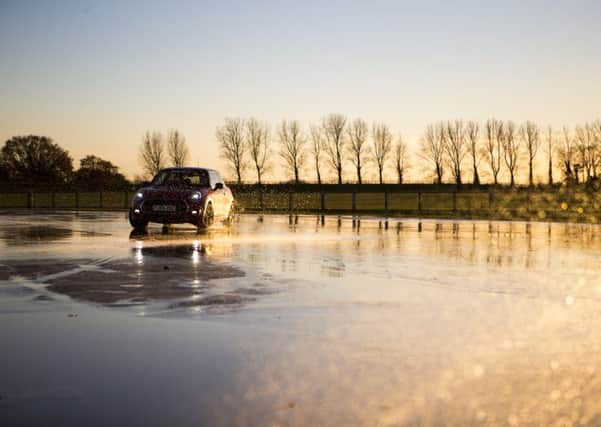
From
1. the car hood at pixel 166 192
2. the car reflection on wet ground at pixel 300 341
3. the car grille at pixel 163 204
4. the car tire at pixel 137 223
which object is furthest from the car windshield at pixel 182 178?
the car reflection on wet ground at pixel 300 341

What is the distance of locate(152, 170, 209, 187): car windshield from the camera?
77.6 ft

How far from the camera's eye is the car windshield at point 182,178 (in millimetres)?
23641

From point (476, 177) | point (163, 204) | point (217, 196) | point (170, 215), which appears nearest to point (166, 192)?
point (163, 204)

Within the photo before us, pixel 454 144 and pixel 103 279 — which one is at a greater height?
pixel 454 144

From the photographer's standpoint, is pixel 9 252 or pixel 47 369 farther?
pixel 9 252

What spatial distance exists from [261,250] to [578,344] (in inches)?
411

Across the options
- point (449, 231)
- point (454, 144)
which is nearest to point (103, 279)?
point (449, 231)

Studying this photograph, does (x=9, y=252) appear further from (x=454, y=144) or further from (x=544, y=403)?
(x=454, y=144)

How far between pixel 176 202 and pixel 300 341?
15.7m

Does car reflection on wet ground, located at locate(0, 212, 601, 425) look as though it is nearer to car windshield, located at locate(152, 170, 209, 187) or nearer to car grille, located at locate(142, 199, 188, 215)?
car grille, located at locate(142, 199, 188, 215)

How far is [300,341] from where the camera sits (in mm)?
6789

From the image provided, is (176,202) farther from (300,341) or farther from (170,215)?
(300,341)

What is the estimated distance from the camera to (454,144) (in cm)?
11006

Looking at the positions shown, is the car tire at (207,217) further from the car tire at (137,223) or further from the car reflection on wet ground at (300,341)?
the car reflection on wet ground at (300,341)
